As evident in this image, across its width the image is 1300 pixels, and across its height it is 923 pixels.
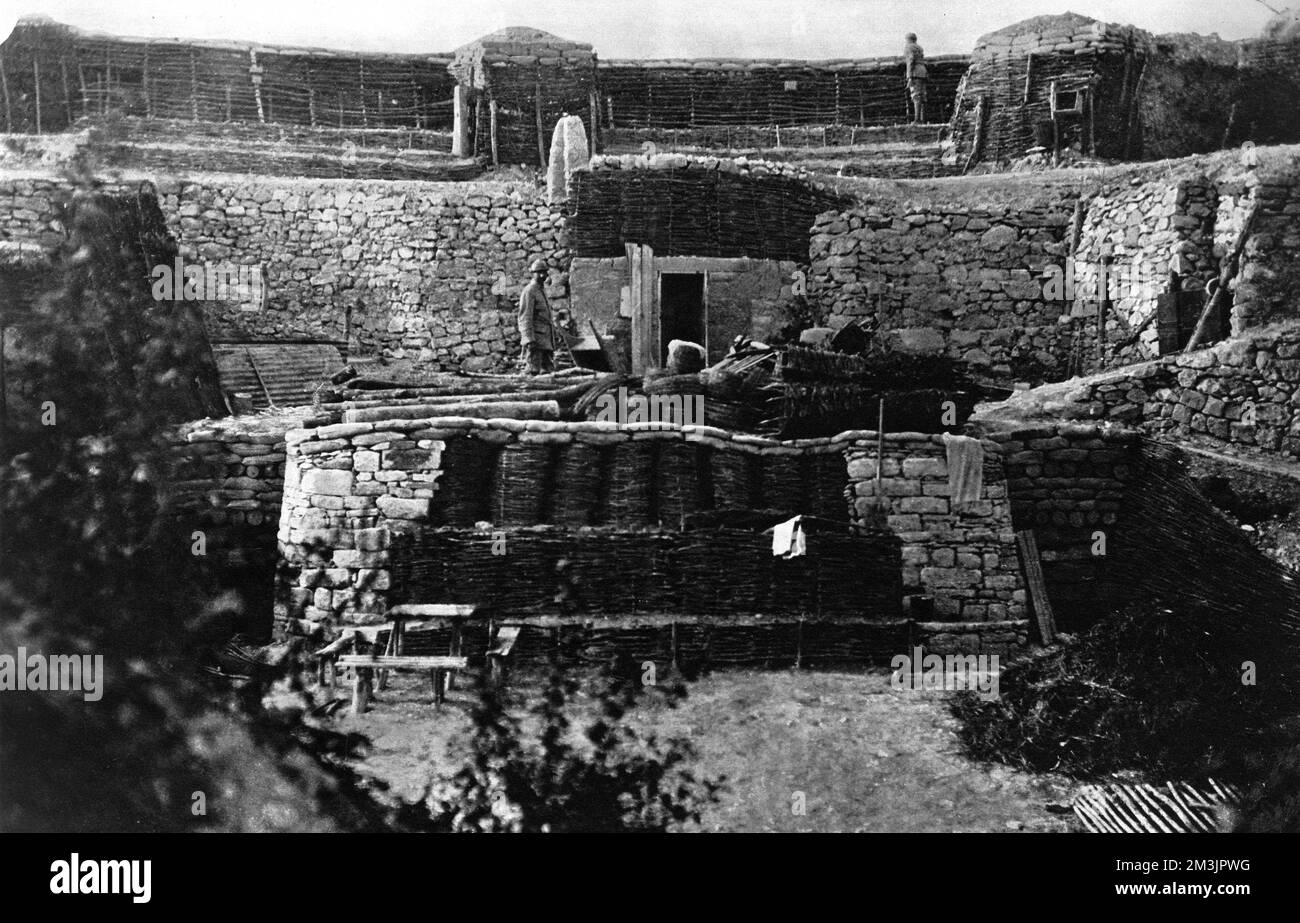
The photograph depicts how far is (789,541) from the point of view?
8.24 m

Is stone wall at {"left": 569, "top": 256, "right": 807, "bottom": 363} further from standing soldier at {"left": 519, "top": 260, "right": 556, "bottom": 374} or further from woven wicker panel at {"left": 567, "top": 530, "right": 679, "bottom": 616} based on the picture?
woven wicker panel at {"left": 567, "top": 530, "right": 679, "bottom": 616}

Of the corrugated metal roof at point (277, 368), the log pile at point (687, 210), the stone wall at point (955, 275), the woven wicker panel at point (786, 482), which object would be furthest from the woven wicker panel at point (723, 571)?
the log pile at point (687, 210)

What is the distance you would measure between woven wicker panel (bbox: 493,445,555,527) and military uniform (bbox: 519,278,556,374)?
5.36ft

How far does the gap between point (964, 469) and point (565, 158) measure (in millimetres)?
5195

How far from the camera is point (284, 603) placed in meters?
8.21

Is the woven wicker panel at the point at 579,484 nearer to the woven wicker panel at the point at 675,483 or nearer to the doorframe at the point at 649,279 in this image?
the woven wicker panel at the point at 675,483

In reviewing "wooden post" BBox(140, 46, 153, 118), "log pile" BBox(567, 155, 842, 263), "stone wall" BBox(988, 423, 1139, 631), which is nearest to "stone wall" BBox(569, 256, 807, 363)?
"log pile" BBox(567, 155, 842, 263)

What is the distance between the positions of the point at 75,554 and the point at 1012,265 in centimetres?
740

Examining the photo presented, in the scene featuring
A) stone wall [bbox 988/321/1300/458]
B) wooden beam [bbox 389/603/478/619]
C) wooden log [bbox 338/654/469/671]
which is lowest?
wooden log [bbox 338/654/469/671]

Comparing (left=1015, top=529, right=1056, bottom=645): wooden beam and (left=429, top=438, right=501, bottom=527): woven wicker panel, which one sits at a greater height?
(left=429, top=438, right=501, bottom=527): woven wicker panel

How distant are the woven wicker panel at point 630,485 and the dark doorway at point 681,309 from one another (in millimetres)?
2640

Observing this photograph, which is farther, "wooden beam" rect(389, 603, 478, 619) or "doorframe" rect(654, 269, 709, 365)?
"doorframe" rect(654, 269, 709, 365)

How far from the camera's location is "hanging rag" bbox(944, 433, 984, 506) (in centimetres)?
859

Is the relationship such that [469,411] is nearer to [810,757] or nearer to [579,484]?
[579,484]
